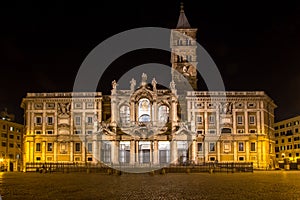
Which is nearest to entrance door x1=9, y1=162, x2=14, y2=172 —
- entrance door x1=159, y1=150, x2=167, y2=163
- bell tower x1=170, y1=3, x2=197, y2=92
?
entrance door x1=159, y1=150, x2=167, y2=163

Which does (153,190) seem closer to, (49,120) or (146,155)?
(146,155)

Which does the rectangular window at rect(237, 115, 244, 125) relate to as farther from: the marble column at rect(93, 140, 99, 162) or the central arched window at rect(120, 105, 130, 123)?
the marble column at rect(93, 140, 99, 162)

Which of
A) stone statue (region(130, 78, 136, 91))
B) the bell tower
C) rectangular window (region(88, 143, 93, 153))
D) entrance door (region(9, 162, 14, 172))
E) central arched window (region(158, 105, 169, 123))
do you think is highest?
the bell tower

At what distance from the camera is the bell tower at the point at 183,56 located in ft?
350

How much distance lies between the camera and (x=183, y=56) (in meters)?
107

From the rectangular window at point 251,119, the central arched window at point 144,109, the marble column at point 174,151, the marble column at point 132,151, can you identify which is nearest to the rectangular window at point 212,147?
the marble column at point 174,151

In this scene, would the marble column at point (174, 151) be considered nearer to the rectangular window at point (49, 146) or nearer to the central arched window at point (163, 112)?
the central arched window at point (163, 112)

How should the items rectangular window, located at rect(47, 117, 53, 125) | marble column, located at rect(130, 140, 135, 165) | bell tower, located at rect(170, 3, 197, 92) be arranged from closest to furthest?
marble column, located at rect(130, 140, 135, 165)
rectangular window, located at rect(47, 117, 53, 125)
bell tower, located at rect(170, 3, 197, 92)

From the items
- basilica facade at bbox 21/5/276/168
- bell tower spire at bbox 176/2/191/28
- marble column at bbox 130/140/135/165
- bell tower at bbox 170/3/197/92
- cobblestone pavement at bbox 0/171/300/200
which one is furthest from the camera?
bell tower spire at bbox 176/2/191/28

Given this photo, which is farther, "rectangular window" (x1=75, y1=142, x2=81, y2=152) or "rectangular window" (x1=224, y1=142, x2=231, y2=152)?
"rectangular window" (x1=75, y1=142, x2=81, y2=152)

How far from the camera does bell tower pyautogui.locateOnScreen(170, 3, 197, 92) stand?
107 meters

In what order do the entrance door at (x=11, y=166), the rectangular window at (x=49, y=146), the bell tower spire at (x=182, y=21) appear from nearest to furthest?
1. the rectangular window at (x=49, y=146)
2. the entrance door at (x=11, y=166)
3. the bell tower spire at (x=182, y=21)

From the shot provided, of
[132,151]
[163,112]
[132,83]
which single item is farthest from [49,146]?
[163,112]

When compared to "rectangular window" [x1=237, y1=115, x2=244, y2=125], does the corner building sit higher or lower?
lower
